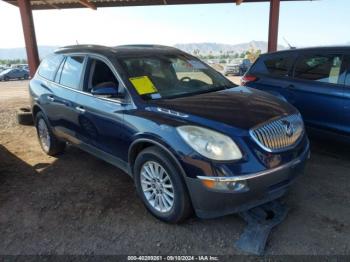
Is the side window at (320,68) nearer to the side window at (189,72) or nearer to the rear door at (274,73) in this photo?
the rear door at (274,73)

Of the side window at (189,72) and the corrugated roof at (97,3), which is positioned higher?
the corrugated roof at (97,3)

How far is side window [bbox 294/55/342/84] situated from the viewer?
457cm

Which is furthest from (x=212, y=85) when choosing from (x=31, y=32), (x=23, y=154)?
(x=31, y=32)

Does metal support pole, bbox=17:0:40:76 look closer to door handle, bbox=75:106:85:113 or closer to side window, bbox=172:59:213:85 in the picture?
door handle, bbox=75:106:85:113

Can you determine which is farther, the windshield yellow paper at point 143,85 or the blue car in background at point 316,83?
the blue car in background at point 316,83

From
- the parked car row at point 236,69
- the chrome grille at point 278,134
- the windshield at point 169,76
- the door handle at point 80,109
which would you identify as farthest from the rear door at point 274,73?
the parked car row at point 236,69

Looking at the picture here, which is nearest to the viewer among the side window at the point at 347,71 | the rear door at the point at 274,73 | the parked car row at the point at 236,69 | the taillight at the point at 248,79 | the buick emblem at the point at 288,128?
the buick emblem at the point at 288,128

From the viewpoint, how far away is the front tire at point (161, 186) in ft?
9.67

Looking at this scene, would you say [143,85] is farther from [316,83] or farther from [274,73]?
[274,73]

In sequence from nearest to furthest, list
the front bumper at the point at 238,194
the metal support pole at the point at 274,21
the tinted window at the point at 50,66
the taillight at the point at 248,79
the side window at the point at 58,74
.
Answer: the front bumper at the point at 238,194 → the side window at the point at 58,74 → the tinted window at the point at 50,66 → the taillight at the point at 248,79 → the metal support pole at the point at 274,21

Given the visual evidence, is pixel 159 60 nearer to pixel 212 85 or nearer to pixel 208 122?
pixel 212 85

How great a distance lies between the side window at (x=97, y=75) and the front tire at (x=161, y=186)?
44.4 inches

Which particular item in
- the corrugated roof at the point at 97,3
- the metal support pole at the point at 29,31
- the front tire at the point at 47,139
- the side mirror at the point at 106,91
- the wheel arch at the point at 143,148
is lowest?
the front tire at the point at 47,139

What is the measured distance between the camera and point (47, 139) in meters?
5.41
